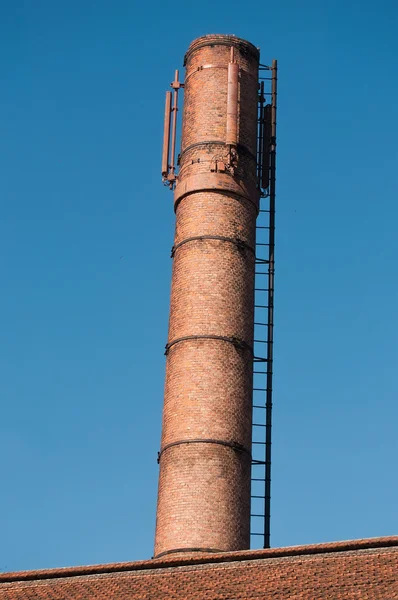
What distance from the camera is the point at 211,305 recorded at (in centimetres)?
3023

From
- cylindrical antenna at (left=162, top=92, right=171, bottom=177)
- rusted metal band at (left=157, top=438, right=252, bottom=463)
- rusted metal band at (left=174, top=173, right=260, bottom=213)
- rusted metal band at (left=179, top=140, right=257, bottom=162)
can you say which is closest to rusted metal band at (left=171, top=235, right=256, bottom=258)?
rusted metal band at (left=174, top=173, right=260, bottom=213)

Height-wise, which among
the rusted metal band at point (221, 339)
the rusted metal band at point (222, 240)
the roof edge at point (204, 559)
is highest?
the rusted metal band at point (222, 240)

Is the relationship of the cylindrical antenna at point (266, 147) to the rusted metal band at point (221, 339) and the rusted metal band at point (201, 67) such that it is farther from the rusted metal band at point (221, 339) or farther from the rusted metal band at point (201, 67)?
the rusted metal band at point (221, 339)

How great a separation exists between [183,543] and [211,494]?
1.20 meters

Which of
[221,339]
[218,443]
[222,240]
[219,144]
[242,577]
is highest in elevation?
[219,144]

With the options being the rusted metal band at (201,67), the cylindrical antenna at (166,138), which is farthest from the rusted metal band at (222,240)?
the rusted metal band at (201,67)

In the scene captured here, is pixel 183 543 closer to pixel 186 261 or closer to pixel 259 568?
pixel 259 568

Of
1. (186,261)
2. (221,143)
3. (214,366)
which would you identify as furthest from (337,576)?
(221,143)

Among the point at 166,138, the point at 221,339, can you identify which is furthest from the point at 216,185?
the point at 221,339

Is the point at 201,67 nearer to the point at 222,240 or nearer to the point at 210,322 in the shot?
the point at 222,240

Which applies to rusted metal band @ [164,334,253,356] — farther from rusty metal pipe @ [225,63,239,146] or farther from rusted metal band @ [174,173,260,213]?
rusty metal pipe @ [225,63,239,146]

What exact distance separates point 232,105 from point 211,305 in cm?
503

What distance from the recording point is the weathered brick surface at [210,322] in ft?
93.8

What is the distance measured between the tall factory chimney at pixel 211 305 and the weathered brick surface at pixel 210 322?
0.02 meters
